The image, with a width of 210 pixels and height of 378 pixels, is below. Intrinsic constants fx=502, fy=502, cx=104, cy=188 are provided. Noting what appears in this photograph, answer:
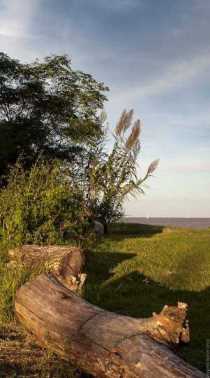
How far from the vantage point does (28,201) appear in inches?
683

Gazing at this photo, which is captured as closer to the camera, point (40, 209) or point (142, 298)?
point (142, 298)

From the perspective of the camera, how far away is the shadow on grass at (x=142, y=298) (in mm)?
9558

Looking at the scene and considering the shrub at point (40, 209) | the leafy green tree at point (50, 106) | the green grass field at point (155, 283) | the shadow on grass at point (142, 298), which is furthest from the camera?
A: the leafy green tree at point (50, 106)

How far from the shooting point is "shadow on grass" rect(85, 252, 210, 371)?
9.56 metres

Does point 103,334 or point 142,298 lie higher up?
point 103,334

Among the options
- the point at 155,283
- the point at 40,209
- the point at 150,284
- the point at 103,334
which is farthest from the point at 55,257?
the point at 103,334

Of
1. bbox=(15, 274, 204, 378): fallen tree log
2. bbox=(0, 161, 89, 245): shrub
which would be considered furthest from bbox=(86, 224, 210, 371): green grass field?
bbox=(15, 274, 204, 378): fallen tree log

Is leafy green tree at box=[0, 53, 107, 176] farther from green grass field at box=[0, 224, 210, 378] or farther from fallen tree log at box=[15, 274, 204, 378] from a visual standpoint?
fallen tree log at box=[15, 274, 204, 378]

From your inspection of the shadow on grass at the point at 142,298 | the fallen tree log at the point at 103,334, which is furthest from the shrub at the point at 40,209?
the fallen tree log at the point at 103,334

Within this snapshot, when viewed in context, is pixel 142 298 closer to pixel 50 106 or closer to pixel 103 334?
pixel 103 334

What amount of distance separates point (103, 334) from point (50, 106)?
31.6 metres

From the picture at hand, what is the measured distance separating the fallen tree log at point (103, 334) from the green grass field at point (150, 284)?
0.50m

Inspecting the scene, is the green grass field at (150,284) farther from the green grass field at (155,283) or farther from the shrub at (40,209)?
the shrub at (40,209)

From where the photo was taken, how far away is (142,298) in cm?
1302
